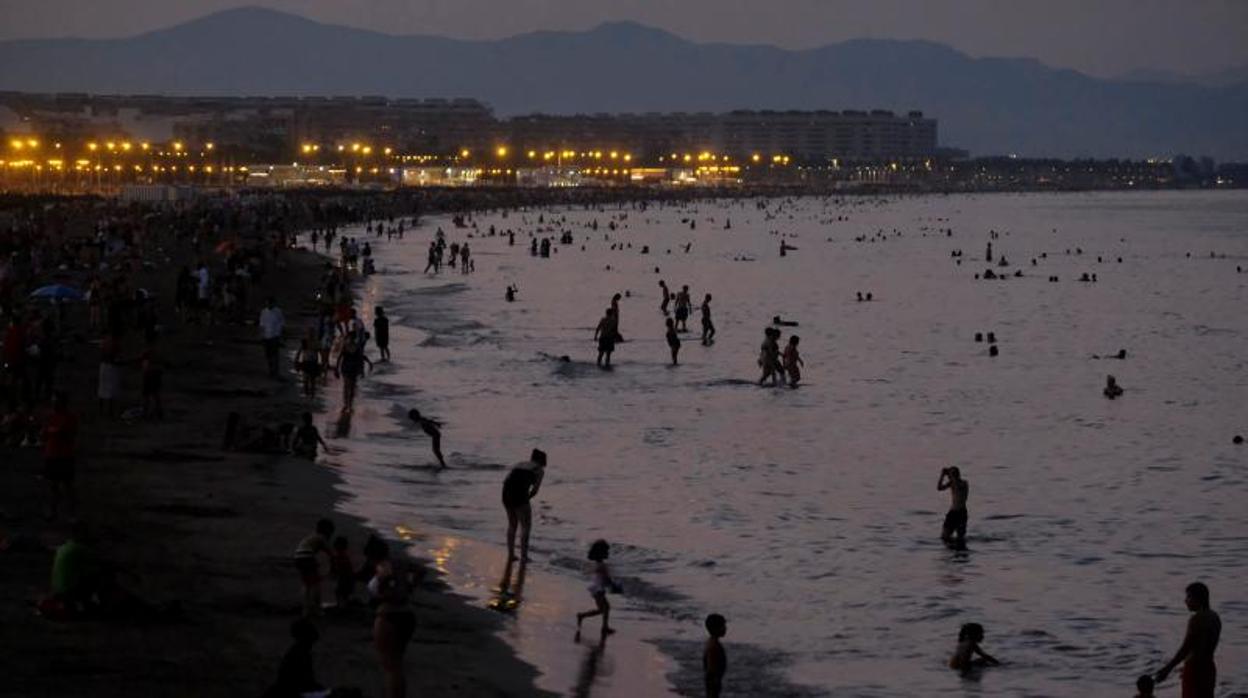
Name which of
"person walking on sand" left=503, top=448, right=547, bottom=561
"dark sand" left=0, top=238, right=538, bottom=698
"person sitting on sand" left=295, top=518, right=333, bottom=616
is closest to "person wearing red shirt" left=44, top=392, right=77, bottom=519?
"dark sand" left=0, top=238, right=538, bottom=698

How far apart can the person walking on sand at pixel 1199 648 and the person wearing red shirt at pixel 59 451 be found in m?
8.39

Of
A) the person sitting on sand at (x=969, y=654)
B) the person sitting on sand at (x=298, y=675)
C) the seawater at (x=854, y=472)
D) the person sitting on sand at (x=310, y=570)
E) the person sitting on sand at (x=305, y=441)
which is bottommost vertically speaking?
the seawater at (x=854, y=472)

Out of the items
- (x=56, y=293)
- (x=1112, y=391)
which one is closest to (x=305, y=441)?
(x=56, y=293)

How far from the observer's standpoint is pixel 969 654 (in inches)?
528

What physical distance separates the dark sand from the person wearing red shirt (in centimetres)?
24

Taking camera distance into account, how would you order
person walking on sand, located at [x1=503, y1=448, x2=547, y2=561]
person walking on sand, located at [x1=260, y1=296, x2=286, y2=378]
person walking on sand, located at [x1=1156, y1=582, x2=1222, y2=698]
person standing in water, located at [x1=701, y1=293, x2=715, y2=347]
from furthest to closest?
person standing in water, located at [x1=701, y1=293, x2=715, y2=347] → person walking on sand, located at [x1=260, y1=296, x2=286, y2=378] → person walking on sand, located at [x1=503, y1=448, x2=547, y2=561] → person walking on sand, located at [x1=1156, y1=582, x2=1222, y2=698]

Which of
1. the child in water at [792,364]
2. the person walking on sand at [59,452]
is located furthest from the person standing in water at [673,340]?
the person walking on sand at [59,452]

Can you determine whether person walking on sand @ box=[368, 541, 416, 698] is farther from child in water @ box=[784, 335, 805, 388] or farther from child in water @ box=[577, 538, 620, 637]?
child in water @ box=[784, 335, 805, 388]

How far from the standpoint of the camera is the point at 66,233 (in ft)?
205

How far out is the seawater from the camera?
14.5 m

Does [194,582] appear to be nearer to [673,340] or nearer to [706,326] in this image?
[673,340]

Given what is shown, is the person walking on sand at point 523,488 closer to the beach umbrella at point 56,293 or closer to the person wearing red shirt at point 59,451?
the person wearing red shirt at point 59,451

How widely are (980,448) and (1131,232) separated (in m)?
117

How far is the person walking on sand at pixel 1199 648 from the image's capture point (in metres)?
10.7
